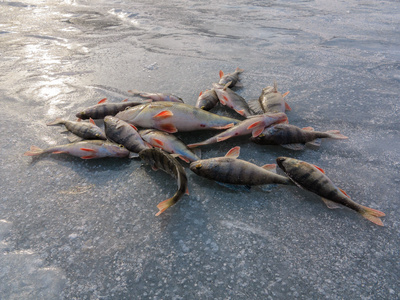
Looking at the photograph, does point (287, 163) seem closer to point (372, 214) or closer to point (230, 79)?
point (372, 214)

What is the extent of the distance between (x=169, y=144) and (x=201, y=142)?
0.45m

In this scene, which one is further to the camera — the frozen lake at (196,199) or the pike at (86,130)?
the pike at (86,130)

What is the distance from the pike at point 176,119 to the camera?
3.63 meters

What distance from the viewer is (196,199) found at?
2834 mm

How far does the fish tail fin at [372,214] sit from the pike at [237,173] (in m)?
0.72

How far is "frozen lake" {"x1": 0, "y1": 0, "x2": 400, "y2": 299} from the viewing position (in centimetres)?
213

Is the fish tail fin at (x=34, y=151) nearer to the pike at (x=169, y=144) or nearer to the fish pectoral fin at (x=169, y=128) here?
the pike at (x=169, y=144)

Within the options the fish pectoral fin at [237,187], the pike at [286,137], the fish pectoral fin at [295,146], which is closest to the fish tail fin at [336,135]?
the pike at [286,137]

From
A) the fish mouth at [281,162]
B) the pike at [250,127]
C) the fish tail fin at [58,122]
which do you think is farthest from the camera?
the fish tail fin at [58,122]

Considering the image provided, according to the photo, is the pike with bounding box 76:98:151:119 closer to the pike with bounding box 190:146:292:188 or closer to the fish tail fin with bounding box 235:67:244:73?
the pike with bounding box 190:146:292:188

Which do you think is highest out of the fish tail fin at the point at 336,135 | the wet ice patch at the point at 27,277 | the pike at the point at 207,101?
the pike at the point at 207,101

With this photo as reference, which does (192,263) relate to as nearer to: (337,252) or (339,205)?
(337,252)

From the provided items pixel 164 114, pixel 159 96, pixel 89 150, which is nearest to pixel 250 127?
pixel 164 114

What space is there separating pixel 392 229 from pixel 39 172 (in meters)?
3.80
